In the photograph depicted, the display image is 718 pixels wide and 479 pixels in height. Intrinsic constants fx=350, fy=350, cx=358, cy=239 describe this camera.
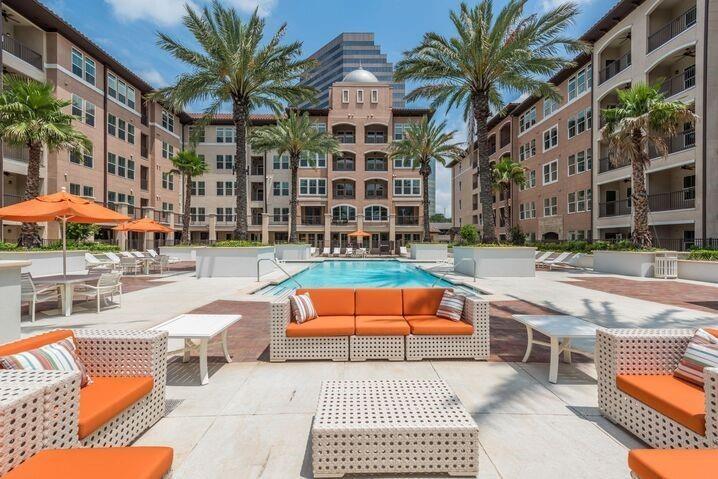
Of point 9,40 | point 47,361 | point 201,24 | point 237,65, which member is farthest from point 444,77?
point 9,40

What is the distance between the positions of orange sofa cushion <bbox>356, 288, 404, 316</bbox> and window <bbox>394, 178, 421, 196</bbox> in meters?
39.3

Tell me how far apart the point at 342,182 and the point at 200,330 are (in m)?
40.8

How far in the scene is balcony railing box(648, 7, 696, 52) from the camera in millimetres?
20703

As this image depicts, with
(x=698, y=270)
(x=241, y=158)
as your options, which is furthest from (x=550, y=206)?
(x=241, y=158)

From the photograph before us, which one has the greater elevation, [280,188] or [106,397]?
[280,188]

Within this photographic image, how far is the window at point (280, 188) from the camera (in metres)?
46.0

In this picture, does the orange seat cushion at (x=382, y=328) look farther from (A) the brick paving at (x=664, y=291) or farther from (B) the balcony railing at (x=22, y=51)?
(B) the balcony railing at (x=22, y=51)

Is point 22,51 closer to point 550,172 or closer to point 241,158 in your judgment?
point 241,158

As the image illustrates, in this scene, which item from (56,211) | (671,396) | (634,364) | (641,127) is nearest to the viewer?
(671,396)

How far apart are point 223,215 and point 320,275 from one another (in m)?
29.2

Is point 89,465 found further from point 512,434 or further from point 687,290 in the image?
point 687,290

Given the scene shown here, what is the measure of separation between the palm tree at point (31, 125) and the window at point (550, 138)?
3704 cm

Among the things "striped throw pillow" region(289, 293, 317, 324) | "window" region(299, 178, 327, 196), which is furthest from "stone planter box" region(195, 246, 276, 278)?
"window" region(299, 178, 327, 196)

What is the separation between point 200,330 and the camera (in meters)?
4.96
